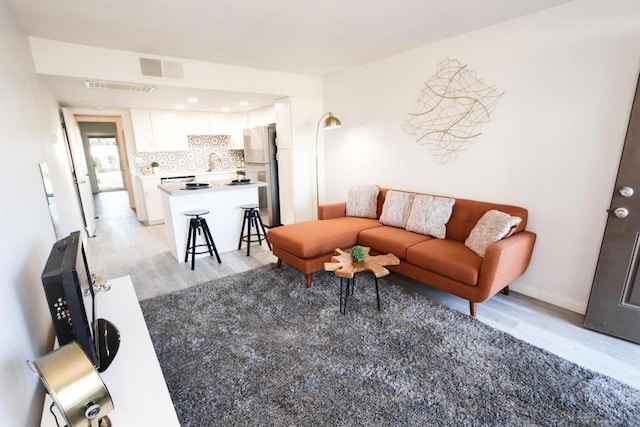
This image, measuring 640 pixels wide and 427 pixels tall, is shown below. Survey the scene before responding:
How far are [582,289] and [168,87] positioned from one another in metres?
4.80

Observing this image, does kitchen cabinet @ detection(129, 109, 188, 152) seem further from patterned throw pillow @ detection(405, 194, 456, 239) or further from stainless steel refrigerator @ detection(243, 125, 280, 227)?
patterned throw pillow @ detection(405, 194, 456, 239)

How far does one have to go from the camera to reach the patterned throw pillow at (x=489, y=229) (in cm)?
251

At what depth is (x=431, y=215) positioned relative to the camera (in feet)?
10.4

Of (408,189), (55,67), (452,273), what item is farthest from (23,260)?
(408,189)

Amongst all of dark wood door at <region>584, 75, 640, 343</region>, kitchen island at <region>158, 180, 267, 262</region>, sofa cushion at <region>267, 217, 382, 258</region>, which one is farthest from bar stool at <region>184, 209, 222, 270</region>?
dark wood door at <region>584, 75, 640, 343</region>

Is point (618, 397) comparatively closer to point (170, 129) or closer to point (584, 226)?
point (584, 226)

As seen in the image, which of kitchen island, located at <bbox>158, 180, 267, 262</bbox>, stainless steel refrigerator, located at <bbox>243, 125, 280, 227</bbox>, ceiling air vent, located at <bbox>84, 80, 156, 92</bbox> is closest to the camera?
ceiling air vent, located at <bbox>84, 80, 156, 92</bbox>

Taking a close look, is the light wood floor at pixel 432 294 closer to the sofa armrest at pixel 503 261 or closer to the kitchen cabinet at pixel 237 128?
the sofa armrest at pixel 503 261

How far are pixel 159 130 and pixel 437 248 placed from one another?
5548 mm

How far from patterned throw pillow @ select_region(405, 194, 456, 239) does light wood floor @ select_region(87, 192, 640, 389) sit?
58 centimetres

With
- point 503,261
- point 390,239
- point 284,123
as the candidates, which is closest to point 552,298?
point 503,261

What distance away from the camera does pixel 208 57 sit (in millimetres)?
3559

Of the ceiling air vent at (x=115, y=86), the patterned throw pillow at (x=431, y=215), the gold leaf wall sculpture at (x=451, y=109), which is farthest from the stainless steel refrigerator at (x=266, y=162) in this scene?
the patterned throw pillow at (x=431, y=215)

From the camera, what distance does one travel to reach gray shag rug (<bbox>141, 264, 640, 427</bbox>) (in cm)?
159
